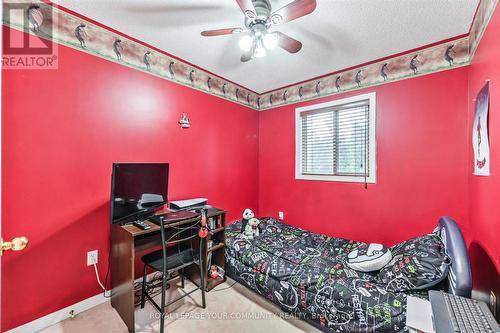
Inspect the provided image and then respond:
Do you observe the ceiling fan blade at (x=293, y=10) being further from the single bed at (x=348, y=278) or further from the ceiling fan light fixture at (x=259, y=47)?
the single bed at (x=348, y=278)

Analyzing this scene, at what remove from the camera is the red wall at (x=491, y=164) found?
1.47 metres

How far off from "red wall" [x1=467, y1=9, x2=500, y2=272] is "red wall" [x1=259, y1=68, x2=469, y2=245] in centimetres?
29

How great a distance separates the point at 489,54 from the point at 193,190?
3.04 m

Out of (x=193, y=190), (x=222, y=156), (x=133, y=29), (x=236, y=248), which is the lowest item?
(x=236, y=248)

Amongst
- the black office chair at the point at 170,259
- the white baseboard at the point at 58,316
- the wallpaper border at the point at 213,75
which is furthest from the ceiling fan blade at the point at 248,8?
the white baseboard at the point at 58,316

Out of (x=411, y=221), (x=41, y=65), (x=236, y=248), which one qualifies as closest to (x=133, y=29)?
(x=41, y=65)

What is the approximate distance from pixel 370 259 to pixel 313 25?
7.19 feet

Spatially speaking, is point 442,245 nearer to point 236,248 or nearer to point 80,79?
point 236,248

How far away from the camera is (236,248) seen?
101 inches

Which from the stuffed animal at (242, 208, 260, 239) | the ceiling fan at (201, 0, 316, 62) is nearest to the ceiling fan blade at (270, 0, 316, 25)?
the ceiling fan at (201, 0, 316, 62)

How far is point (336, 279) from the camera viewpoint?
75.2 inches

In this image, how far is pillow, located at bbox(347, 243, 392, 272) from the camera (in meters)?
1.96

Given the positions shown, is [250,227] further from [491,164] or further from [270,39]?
[491,164]

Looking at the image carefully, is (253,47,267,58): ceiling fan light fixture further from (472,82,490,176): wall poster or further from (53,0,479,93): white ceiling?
(472,82,490,176): wall poster
